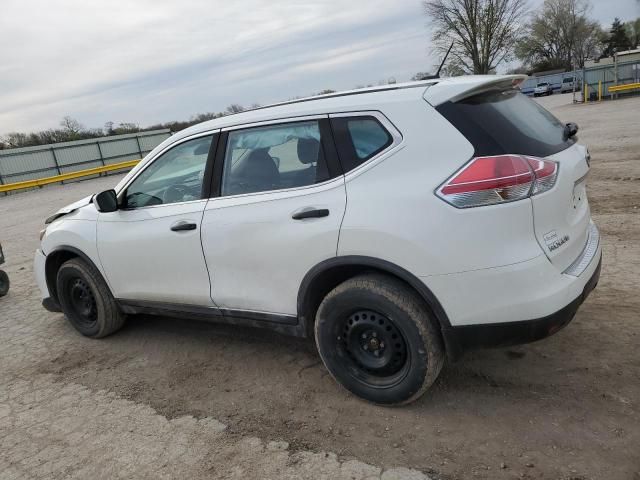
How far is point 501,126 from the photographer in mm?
2723

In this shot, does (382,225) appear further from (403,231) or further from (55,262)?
(55,262)

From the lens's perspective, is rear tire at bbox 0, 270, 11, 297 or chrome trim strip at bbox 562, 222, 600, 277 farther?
rear tire at bbox 0, 270, 11, 297

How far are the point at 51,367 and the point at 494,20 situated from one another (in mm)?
50751

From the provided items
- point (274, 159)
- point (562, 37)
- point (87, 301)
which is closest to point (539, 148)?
point (274, 159)

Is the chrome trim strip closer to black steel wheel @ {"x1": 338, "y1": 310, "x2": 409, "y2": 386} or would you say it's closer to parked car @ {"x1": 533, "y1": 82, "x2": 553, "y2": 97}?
black steel wheel @ {"x1": 338, "y1": 310, "x2": 409, "y2": 386}

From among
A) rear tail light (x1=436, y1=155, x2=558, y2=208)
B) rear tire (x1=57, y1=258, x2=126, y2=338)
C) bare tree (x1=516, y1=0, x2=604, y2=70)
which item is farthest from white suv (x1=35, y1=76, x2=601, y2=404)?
bare tree (x1=516, y1=0, x2=604, y2=70)

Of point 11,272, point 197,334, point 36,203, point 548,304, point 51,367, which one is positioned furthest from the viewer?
point 36,203

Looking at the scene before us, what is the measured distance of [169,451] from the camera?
2965 millimetres

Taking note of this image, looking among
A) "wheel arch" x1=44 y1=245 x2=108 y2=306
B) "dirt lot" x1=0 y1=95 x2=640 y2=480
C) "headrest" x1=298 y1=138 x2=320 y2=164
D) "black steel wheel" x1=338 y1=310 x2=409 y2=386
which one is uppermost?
"headrest" x1=298 y1=138 x2=320 y2=164

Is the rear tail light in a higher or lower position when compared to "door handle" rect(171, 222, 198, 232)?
higher

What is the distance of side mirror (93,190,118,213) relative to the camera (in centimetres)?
400

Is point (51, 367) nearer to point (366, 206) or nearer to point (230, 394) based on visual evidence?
point (230, 394)

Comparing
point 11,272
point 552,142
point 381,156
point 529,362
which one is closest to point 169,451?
point 381,156

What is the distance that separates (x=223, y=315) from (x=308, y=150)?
1384 millimetres
